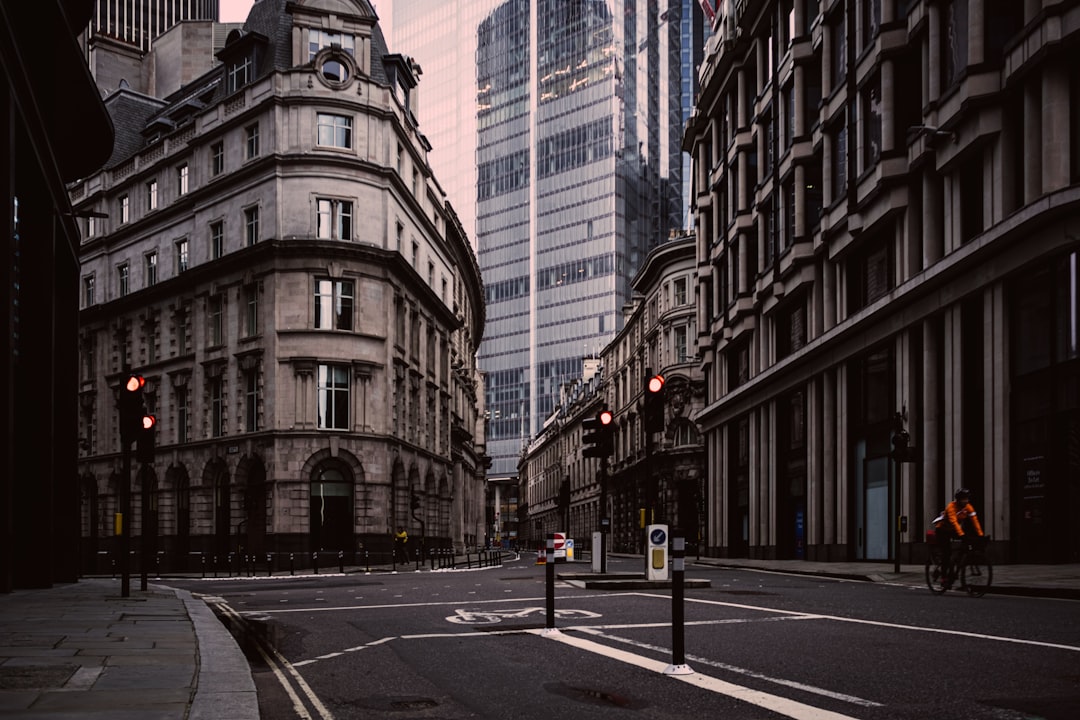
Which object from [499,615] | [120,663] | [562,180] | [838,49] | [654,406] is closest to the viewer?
[120,663]

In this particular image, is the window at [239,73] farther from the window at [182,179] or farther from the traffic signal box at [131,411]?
the traffic signal box at [131,411]

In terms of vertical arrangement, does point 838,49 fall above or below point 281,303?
above

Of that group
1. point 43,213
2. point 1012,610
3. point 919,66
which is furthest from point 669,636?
point 919,66

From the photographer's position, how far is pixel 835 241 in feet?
124

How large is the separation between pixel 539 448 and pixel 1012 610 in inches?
4961

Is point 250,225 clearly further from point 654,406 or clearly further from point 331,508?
point 654,406

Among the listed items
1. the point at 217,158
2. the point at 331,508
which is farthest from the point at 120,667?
the point at 217,158

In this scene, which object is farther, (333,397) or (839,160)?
(333,397)

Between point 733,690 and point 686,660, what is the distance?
1710mm

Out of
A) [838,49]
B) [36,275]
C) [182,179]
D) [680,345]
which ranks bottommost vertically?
[36,275]

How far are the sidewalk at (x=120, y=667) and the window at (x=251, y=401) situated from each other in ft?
113

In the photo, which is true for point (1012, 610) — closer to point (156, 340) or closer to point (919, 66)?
point (919, 66)

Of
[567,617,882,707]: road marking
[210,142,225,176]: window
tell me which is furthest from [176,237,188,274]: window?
[567,617,882,707]: road marking

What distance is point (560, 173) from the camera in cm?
14775
